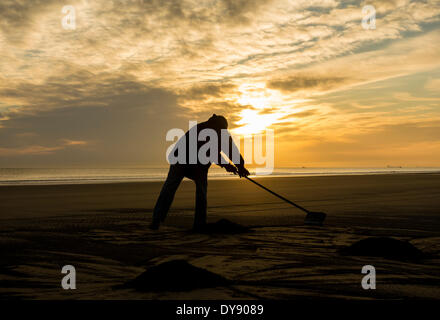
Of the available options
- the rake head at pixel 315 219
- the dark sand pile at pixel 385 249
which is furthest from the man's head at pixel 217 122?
the dark sand pile at pixel 385 249

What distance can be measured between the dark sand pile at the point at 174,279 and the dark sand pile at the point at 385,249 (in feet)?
7.04

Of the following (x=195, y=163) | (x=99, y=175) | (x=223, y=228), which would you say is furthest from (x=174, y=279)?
(x=99, y=175)

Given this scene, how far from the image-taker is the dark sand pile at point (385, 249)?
196 inches

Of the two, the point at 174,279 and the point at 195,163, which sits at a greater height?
the point at 195,163

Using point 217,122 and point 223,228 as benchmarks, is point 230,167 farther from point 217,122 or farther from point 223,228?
point 223,228

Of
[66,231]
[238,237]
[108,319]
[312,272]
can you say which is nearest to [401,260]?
[312,272]

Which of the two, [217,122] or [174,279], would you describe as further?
[217,122]

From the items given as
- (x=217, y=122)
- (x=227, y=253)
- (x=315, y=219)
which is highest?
(x=217, y=122)

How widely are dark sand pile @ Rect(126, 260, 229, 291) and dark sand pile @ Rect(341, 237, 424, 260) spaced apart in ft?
7.04

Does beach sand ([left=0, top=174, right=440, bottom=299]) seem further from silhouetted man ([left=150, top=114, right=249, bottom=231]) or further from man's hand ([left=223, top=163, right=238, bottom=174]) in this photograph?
man's hand ([left=223, top=163, right=238, bottom=174])

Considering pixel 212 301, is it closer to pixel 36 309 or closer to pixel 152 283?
pixel 152 283

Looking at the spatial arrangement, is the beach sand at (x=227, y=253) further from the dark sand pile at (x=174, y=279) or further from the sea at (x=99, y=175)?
the sea at (x=99, y=175)

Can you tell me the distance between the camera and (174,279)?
11.8ft

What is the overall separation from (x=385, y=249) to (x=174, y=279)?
278 cm
